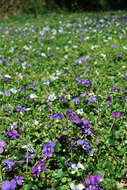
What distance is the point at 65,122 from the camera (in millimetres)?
2232

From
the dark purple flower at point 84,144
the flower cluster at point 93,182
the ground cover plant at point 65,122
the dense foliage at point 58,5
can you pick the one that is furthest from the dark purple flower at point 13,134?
the dense foliage at point 58,5

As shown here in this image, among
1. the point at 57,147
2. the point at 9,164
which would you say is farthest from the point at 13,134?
the point at 57,147

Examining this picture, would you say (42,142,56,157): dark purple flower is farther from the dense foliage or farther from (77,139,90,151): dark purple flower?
the dense foliage

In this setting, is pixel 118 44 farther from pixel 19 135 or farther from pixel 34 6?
pixel 34 6

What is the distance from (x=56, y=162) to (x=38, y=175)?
253 millimetres

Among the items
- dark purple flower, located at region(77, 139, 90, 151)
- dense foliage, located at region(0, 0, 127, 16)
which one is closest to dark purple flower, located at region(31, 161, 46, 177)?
dark purple flower, located at region(77, 139, 90, 151)

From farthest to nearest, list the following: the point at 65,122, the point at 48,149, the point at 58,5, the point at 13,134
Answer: the point at 58,5, the point at 65,122, the point at 13,134, the point at 48,149

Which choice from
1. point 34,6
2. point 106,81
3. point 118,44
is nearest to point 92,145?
point 106,81

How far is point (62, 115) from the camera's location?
230 cm

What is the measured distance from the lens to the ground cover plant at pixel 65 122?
5.60 ft

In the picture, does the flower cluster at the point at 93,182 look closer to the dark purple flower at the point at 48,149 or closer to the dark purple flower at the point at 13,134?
the dark purple flower at the point at 48,149

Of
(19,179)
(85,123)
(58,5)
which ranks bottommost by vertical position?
(19,179)

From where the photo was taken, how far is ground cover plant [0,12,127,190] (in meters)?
1.71

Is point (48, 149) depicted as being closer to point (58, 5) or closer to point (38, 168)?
point (38, 168)
